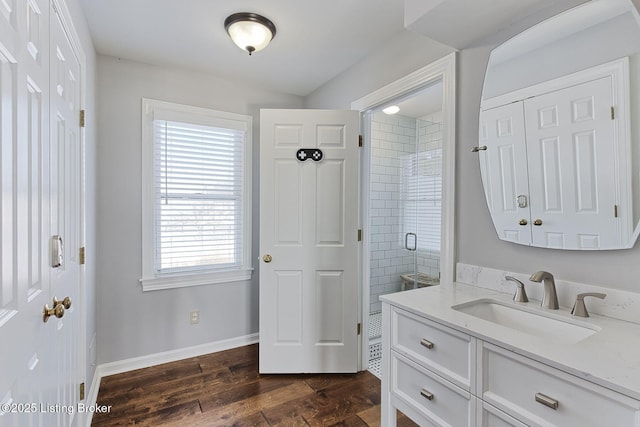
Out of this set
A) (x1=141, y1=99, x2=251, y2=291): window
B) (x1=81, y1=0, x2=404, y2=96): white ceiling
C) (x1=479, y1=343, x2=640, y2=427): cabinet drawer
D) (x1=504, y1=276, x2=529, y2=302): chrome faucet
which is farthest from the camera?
(x1=141, y1=99, x2=251, y2=291): window

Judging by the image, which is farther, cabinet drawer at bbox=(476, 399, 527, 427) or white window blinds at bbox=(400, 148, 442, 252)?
white window blinds at bbox=(400, 148, 442, 252)

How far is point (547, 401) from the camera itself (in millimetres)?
883

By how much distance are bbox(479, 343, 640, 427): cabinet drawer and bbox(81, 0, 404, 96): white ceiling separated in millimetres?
1901

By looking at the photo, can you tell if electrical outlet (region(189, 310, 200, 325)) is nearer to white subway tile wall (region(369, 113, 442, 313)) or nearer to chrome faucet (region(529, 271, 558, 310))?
white subway tile wall (region(369, 113, 442, 313))

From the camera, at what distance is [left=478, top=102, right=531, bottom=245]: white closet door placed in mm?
1435

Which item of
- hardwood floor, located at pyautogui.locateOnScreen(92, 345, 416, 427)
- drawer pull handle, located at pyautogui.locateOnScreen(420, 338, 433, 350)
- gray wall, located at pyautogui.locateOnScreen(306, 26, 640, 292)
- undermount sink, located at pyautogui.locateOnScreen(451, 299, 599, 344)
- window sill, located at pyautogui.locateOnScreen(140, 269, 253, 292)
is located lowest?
hardwood floor, located at pyautogui.locateOnScreen(92, 345, 416, 427)

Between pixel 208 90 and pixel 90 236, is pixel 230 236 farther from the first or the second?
pixel 208 90

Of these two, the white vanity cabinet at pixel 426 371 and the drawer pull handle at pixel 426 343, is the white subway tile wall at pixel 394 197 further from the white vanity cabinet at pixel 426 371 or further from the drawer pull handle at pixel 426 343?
the drawer pull handle at pixel 426 343

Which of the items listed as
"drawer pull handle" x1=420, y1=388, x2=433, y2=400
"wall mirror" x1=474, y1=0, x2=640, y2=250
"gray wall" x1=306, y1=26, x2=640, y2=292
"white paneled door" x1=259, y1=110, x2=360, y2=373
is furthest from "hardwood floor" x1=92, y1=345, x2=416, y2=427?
"wall mirror" x1=474, y1=0, x2=640, y2=250

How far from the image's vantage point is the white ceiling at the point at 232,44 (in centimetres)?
Answer: 183

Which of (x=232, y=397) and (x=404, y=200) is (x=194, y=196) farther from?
(x=404, y=200)

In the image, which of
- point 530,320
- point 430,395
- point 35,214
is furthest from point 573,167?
point 35,214

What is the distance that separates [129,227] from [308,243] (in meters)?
1.46

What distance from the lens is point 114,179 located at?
245cm
